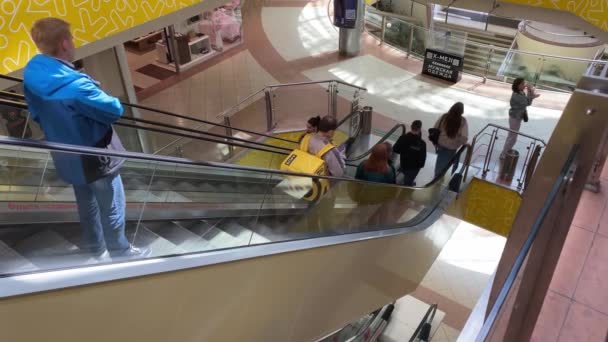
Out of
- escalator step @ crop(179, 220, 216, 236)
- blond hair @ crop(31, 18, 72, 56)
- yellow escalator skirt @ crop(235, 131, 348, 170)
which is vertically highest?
blond hair @ crop(31, 18, 72, 56)

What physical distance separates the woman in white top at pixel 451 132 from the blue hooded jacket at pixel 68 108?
15.7ft

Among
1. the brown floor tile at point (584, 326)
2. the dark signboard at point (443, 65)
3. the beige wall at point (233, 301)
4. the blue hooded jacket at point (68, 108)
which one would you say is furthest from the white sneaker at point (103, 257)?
the dark signboard at point (443, 65)

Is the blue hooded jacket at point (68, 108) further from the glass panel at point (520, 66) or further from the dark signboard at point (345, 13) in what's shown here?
the glass panel at point (520, 66)

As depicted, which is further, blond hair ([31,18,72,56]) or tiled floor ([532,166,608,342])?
blond hair ([31,18,72,56])

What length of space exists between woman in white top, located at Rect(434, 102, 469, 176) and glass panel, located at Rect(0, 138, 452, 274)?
5.19 feet

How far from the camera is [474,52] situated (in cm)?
1124

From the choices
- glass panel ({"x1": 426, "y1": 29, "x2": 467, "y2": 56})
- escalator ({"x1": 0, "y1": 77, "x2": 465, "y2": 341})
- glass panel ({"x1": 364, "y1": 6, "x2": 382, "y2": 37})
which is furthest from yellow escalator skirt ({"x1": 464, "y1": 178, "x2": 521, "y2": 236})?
glass panel ({"x1": 364, "y1": 6, "x2": 382, "y2": 37})

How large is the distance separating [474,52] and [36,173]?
10.3 m

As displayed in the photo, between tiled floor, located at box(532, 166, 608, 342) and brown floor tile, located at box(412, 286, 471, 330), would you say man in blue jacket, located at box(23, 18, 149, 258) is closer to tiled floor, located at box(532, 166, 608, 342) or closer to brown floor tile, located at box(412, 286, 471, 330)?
tiled floor, located at box(532, 166, 608, 342)

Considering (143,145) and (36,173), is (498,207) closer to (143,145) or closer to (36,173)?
(143,145)

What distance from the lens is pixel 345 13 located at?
11.8m

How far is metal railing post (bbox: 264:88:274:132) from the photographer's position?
9.23 m

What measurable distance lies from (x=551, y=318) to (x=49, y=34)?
3015mm

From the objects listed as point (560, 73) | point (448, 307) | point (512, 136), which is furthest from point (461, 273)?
point (560, 73)
